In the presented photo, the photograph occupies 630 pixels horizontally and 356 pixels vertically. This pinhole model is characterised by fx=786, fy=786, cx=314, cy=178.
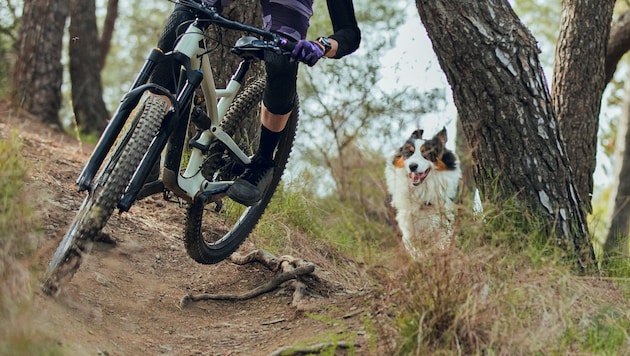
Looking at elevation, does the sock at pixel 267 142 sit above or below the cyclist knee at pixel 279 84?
below

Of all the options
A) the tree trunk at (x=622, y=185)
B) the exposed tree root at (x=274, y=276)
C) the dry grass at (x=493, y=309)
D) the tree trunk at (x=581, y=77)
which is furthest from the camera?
the tree trunk at (x=622, y=185)

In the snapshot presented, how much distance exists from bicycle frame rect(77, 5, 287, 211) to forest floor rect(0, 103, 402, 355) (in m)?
0.42

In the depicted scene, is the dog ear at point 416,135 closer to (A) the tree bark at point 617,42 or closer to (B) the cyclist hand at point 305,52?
(A) the tree bark at point 617,42

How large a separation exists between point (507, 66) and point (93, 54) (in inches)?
245

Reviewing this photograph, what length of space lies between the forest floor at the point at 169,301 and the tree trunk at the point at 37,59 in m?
2.76

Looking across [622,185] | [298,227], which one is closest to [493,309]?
[298,227]

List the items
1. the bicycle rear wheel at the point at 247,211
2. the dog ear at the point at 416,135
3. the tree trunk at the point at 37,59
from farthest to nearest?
the tree trunk at the point at 37,59
the dog ear at the point at 416,135
the bicycle rear wheel at the point at 247,211

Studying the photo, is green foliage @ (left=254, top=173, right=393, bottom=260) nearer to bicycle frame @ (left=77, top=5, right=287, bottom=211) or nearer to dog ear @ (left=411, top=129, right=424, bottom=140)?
dog ear @ (left=411, top=129, right=424, bottom=140)

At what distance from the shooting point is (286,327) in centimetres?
382

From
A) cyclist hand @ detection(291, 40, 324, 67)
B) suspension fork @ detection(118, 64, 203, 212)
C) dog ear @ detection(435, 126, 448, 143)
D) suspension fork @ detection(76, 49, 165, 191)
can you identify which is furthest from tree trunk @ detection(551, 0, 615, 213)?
suspension fork @ detection(76, 49, 165, 191)

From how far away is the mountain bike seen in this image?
3.25 metres

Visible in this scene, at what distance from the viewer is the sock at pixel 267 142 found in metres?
4.26

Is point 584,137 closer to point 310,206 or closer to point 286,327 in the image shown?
point 310,206

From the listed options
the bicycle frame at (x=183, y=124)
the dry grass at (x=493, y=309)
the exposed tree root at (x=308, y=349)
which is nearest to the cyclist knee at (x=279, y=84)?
the bicycle frame at (x=183, y=124)
